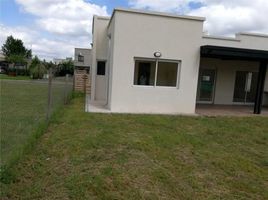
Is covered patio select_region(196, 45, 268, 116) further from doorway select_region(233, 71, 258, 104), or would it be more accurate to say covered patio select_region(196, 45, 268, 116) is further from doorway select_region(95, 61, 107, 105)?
Answer: doorway select_region(95, 61, 107, 105)

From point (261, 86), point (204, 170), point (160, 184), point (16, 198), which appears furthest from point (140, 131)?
point (261, 86)

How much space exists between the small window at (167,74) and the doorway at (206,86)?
447 centimetres

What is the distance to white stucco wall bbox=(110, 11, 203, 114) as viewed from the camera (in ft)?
33.8

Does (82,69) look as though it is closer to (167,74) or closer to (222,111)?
(167,74)

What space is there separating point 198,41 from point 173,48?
1.10 meters

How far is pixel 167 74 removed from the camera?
11.0 metres

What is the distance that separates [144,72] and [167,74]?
3.14 feet

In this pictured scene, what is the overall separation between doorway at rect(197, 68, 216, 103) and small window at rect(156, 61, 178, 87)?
447cm

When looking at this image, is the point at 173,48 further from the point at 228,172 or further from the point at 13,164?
the point at 13,164

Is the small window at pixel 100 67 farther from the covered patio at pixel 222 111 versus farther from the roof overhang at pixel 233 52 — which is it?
the roof overhang at pixel 233 52

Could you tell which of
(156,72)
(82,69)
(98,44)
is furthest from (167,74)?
(82,69)

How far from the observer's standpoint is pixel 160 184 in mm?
4199

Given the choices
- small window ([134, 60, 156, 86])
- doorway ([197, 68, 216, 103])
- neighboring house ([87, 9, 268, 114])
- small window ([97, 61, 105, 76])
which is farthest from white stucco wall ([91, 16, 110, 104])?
doorway ([197, 68, 216, 103])

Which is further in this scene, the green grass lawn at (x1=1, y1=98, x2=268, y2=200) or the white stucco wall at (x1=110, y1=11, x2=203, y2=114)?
the white stucco wall at (x1=110, y1=11, x2=203, y2=114)
